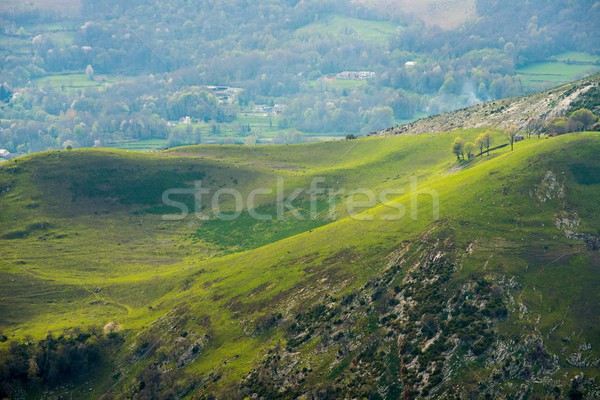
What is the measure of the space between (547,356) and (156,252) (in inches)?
4392

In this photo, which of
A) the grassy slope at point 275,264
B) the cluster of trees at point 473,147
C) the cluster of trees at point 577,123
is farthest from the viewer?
the cluster of trees at point 473,147

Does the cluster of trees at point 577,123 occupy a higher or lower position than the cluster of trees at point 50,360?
higher

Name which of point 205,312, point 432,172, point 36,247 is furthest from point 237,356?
point 432,172

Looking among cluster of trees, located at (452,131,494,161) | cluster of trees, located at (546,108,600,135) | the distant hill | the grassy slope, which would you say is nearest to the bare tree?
cluster of trees, located at (452,131,494,161)

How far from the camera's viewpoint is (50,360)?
422 feet

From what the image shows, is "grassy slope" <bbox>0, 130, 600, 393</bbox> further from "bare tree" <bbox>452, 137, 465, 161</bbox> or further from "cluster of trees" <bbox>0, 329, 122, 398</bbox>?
"bare tree" <bbox>452, 137, 465, 161</bbox>

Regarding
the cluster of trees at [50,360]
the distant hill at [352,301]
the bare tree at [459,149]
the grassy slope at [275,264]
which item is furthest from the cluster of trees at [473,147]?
the cluster of trees at [50,360]

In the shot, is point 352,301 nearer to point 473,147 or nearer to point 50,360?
point 50,360

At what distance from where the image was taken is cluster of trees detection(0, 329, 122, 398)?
4914 inches

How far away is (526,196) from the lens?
5423 inches

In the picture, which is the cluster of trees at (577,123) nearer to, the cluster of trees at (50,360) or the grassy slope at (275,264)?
the grassy slope at (275,264)

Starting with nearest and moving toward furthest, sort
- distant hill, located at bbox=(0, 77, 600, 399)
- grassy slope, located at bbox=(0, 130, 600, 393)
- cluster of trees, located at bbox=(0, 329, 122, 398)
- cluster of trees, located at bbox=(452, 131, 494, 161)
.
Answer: distant hill, located at bbox=(0, 77, 600, 399) < grassy slope, located at bbox=(0, 130, 600, 393) < cluster of trees, located at bbox=(0, 329, 122, 398) < cluster of trees, located at bbox=(452, 131, 494, 161)

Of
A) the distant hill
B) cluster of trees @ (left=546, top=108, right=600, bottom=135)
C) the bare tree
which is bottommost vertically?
the distant hill

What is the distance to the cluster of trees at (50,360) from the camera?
125 m
